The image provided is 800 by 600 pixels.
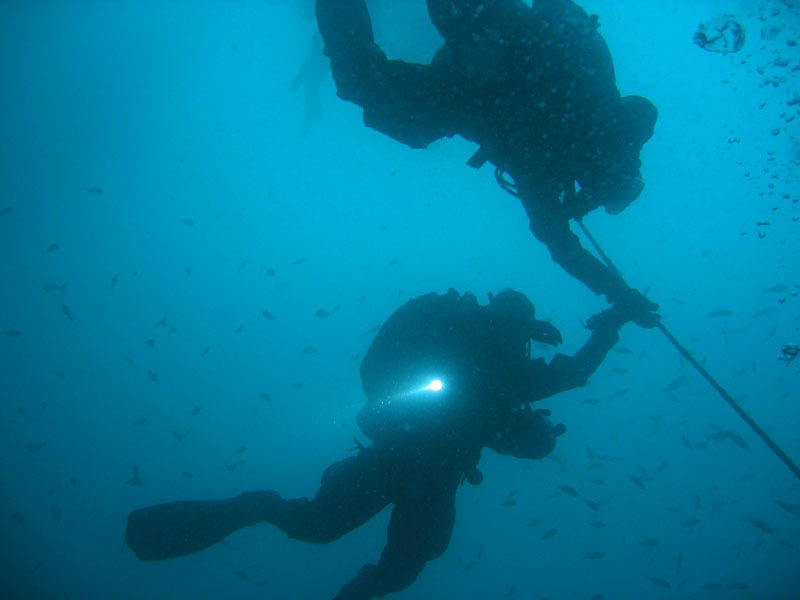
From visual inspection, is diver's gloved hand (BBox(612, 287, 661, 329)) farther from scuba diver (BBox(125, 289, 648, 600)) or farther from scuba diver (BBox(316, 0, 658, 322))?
scuba diver (BBox(316, 0, 658, 322))

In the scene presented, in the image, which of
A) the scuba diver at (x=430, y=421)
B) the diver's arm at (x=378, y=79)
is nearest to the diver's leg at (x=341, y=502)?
the scuba diver at (x=430, y=421)

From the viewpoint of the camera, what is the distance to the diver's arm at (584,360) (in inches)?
177

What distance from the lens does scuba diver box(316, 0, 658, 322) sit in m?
3.19

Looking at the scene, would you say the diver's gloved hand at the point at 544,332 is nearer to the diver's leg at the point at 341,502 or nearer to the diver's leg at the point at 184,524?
the diver's leg at the point at 341,502

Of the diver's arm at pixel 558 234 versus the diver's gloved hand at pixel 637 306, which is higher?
the diver's arm at pixel 558 234

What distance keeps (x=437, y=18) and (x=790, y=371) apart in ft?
194

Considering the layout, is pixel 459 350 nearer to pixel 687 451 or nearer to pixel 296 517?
pixel 296 517

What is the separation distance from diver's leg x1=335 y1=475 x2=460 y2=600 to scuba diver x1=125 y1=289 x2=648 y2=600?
0.5 inches

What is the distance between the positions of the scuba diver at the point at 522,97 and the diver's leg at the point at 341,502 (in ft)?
9.55

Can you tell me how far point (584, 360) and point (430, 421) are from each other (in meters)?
1.64

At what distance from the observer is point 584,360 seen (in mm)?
4602

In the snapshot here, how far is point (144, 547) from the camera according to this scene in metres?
4.86

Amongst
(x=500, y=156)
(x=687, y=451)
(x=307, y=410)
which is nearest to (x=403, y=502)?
(x=500, y=156)

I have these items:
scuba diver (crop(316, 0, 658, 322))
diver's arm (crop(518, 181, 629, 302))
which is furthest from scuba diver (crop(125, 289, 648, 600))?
scuba diver (crop(316, 0, 658, 322))
